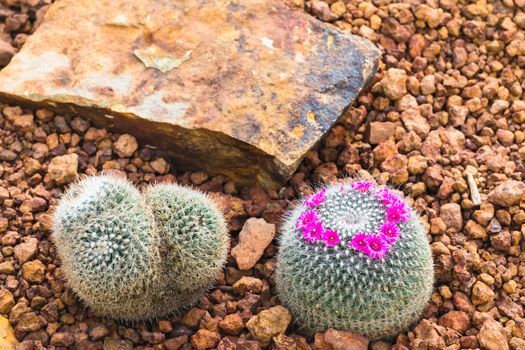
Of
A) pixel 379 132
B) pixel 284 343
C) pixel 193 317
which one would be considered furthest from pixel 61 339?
pixel 379 132

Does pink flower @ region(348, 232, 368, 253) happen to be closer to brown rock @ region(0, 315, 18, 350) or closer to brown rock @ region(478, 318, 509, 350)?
brown rock @ region(478, 318, 509, 350)

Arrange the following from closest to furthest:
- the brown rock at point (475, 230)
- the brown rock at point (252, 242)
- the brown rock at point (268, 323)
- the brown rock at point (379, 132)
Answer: the brown rock at point (268, 323) < the brown rock at point (252, 242) < the brown rock at point (475, 230) < the brown rock at point (379, 132)

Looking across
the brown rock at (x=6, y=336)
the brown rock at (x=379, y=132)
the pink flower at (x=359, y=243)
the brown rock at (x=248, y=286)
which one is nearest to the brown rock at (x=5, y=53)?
the brown rock at (x=6, y=336)

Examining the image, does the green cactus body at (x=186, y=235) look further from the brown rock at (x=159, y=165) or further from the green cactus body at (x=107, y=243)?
the brown rock at (x=159, y=165)

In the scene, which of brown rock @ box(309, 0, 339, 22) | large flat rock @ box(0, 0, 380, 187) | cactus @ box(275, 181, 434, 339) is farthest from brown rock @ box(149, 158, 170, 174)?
brown rock @ box(309, 0, 339, 22)

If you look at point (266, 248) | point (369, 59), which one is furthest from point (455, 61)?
point (266, 248)

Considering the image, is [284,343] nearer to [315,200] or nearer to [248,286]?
[248,286]

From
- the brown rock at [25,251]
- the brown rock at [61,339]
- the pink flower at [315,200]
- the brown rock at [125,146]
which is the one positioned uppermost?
the pink flower at [315,200]
